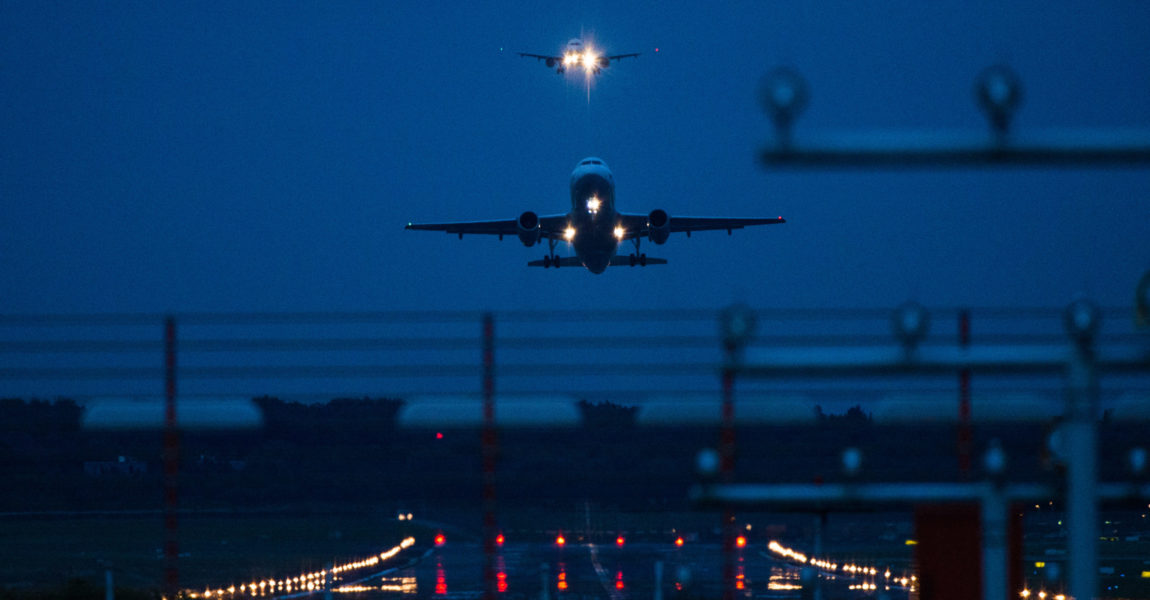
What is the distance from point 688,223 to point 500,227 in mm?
8541

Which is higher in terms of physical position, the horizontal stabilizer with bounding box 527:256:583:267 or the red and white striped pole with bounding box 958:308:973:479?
the horizontal stabilizer with bounding box 527:256:583:267

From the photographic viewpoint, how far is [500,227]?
180ft

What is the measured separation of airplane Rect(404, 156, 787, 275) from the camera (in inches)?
1866

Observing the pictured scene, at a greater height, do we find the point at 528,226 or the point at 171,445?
the point at 528,226

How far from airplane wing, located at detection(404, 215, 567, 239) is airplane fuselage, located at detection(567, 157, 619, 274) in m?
1.09

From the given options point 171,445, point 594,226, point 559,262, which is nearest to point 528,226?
point 594,226

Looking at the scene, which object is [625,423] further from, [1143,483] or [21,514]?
[21,514]

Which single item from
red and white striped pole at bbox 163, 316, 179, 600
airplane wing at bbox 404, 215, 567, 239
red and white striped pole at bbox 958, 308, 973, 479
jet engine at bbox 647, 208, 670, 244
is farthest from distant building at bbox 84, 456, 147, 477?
red and white striped pole at bbox 958, 308, 973, 479

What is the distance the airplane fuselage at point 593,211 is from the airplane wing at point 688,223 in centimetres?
174

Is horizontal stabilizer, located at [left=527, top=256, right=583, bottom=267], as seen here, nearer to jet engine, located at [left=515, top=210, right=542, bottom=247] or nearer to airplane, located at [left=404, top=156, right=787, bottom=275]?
airplane, located at [left=404, top=156, right=787, bottom=275]

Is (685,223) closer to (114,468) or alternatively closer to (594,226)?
(594,226)

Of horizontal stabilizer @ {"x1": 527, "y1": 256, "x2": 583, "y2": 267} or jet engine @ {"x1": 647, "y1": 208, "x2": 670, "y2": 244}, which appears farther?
horizontal stabilizer @ {"x1": 527, "y1": 256, "x2": 583, "y2": 267}

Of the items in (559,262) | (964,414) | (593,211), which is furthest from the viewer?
(559,262)

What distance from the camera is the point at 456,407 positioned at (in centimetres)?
1345
